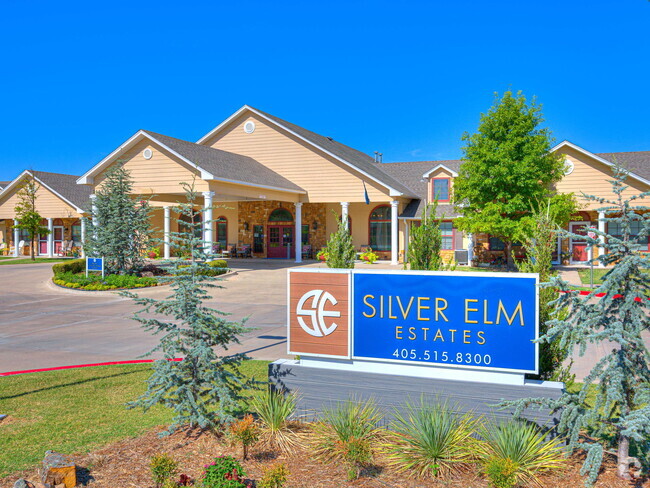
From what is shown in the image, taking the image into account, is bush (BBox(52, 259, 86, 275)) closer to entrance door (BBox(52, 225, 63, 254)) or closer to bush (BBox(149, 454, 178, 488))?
entrance door (BBox(52, 225, 63, 254))

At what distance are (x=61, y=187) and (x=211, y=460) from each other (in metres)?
40.2

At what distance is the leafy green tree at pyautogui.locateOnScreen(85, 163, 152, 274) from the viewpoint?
22.0 m

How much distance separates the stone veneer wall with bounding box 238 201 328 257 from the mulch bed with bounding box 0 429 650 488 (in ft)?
93.0

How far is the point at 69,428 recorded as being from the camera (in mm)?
6262

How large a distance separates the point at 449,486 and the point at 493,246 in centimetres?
2808

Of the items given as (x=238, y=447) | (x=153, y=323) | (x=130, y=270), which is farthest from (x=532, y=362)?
(x=130, y=270)

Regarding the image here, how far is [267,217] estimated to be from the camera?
35312 millimetres

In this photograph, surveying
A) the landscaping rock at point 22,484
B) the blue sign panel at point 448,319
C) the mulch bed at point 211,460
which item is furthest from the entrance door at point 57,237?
the blue sign panel at point 448,319

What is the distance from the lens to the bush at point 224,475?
4191mm

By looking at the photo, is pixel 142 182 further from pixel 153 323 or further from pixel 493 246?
pixel 153 323

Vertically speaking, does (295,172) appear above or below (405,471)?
above

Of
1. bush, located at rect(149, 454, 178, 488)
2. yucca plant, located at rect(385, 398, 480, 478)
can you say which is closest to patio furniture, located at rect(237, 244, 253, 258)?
yucca plant, located at rect(385, 398, 480, 478)

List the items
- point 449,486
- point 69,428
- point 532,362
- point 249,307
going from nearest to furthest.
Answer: point 449,486 → point 532,362 → point 69,428 → point 249,307

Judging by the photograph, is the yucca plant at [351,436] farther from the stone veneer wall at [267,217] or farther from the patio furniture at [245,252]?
the patio furniture at [245,252]
